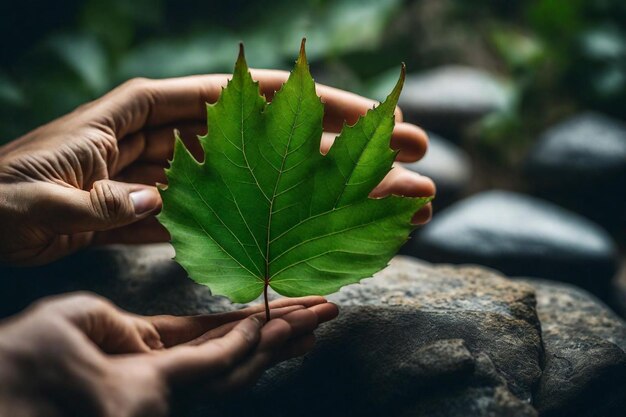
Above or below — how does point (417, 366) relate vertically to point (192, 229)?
below

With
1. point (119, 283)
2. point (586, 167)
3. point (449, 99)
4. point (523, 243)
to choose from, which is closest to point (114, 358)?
point (119, 283)

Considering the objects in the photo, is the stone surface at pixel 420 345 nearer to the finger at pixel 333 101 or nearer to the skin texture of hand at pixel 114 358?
the skin texture of hand at pixel 114 358

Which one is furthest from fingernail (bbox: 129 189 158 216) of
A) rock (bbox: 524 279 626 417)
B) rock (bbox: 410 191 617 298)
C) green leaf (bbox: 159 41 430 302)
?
rock (bbox: 410 191 617 298)

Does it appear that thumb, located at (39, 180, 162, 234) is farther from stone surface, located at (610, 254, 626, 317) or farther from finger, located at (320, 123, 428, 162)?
stone surface, located at (610, 254, 626, 317)

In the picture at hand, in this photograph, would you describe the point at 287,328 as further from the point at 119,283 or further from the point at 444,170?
the point at 444,170

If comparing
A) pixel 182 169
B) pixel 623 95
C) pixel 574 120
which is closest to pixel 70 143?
pixel 182 169

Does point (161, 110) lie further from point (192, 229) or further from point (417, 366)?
point (417, 366)
